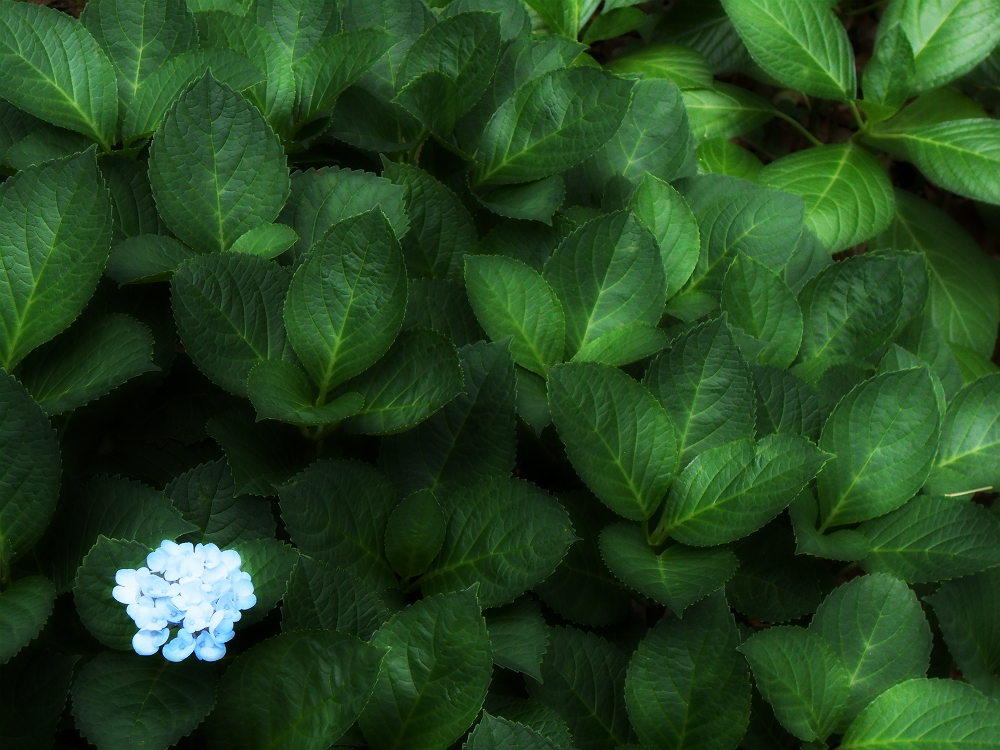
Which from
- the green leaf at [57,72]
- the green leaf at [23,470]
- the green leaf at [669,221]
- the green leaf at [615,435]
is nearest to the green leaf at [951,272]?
the green leaf at [669,221]

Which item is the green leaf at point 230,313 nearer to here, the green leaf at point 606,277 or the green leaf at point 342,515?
the green leaf at point 342,515

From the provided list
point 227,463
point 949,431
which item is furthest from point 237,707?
point 949,431

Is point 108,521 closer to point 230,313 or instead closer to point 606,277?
point 230,313

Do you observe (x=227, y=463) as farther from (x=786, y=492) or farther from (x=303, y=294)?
(x=786, y=492)

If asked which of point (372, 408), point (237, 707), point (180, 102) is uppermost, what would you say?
point (180, 102)

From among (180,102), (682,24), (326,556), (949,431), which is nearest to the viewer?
(326,556)

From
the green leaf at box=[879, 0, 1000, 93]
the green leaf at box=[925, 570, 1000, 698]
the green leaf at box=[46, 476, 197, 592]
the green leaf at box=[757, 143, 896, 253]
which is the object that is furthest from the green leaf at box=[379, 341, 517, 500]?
the green leaf at box=[879, 0, 1000, 93]
